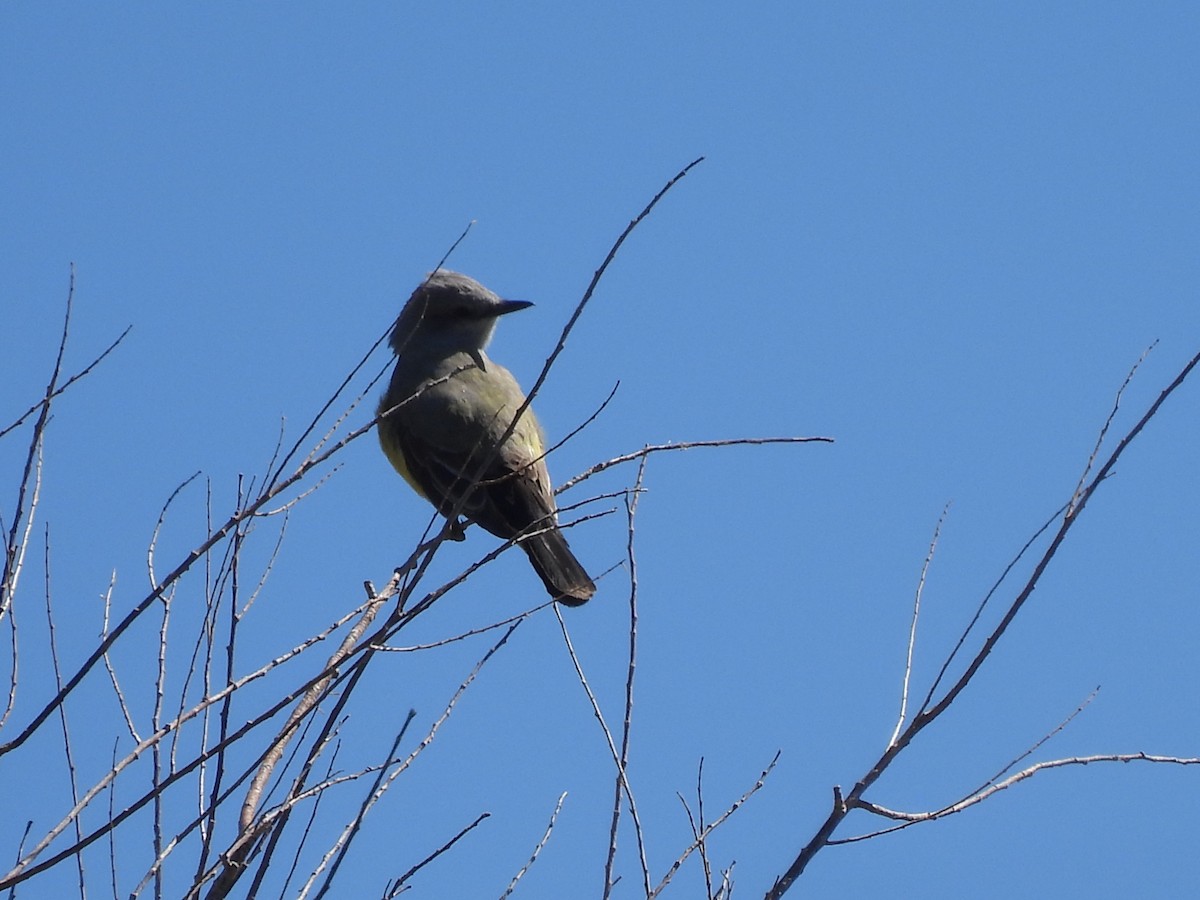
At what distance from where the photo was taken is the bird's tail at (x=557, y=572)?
6539 mm

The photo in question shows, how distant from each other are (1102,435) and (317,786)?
2.20 meters

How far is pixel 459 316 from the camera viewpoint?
764cm

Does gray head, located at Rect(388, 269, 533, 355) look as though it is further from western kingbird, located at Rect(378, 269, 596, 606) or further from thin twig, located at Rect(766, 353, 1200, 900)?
thin twig, located at Rect(766, 353, 1200, 900)

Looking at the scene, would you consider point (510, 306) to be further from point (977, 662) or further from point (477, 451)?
point (977, 662)

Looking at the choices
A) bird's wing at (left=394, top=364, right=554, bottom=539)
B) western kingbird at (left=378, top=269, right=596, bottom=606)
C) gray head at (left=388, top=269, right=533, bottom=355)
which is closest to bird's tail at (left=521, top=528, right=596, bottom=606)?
western kingbird at (left=378, top=269, right=596, bottom=606)

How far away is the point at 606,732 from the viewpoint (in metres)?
4.30

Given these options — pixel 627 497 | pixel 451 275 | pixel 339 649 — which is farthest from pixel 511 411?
pixel 339 649

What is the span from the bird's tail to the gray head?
1415 mm

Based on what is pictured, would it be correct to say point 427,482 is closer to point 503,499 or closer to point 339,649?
point 503,499

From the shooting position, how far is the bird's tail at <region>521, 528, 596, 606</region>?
21.5 ft

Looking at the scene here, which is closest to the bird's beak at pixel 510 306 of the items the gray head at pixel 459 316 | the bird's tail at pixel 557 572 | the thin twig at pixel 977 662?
the gray head at pixel 459 316

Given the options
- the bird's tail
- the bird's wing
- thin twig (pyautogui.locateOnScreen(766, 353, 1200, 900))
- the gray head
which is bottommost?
thin twig (pyautogui.locateOnScreen(766, 353, 1200, 900))

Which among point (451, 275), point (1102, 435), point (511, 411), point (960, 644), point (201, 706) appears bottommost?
point (201, 706)

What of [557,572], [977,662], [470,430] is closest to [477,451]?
[470,430]
